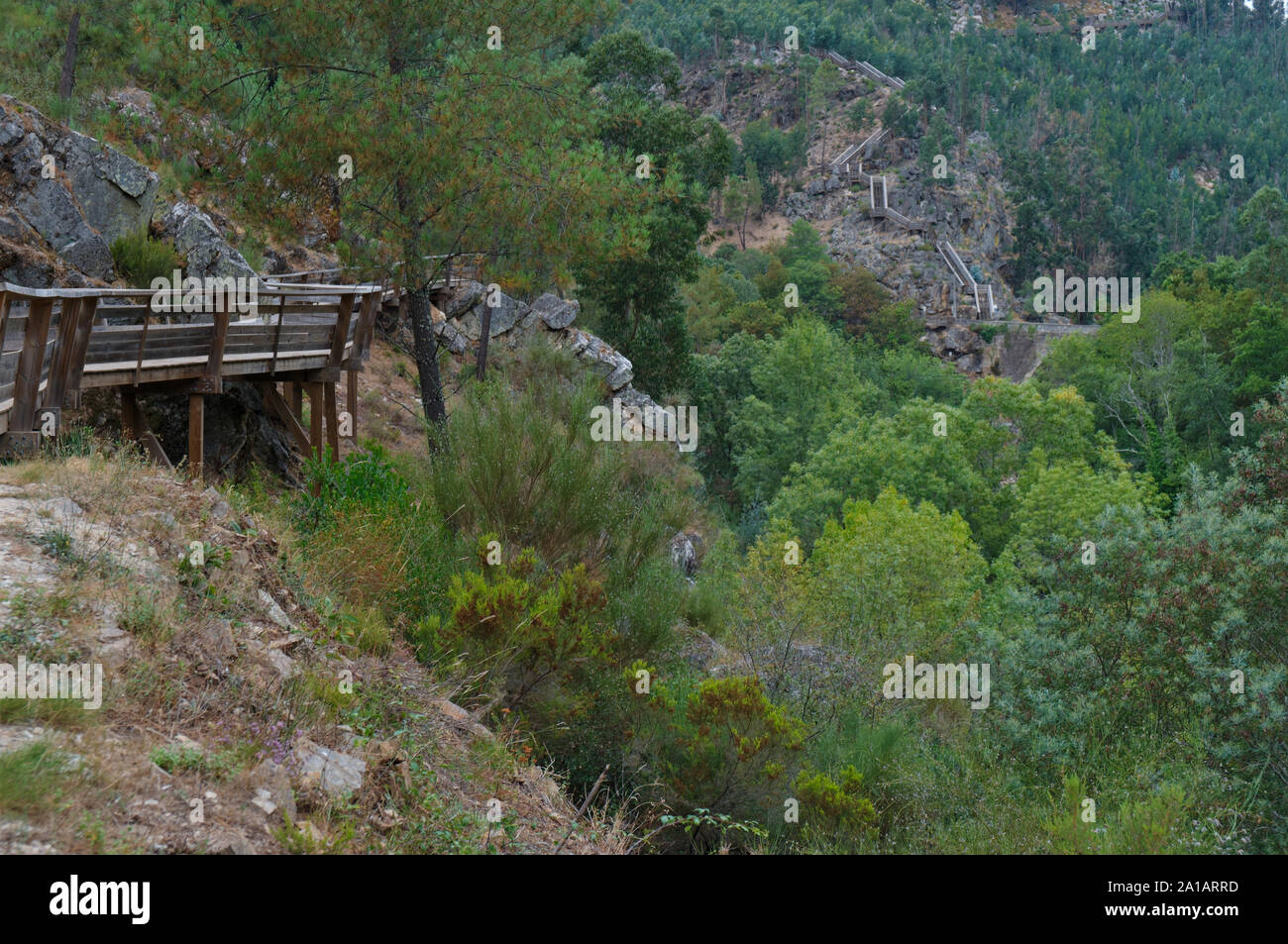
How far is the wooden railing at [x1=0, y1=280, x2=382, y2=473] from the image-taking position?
7180 mm

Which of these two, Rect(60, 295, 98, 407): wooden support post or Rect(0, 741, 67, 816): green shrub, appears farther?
Rect(60, 295, 98, 407): wooden support post

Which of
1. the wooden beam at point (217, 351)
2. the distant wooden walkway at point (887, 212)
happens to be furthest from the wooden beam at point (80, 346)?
the distant wooden walkway at point (887, 212)

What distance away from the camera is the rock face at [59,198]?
11.8m

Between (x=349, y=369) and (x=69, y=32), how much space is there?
10456 mm

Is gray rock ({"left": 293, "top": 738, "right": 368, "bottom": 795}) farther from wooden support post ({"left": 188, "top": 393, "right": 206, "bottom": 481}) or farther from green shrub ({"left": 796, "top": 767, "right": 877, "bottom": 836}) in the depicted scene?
wooden support post ({"left": 188, "top": 393, "right": 206, "bottom": 481})

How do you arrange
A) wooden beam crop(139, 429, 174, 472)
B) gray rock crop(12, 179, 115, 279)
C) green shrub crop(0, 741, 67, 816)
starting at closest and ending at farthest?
green shrub crop(0, 741, 67, 816) < wooden beam crop(139, 429, 174, 472) < gray rock crop(12, 179, 115, 279)

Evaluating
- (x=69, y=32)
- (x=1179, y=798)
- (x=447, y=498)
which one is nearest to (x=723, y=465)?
(x=69, y=32)

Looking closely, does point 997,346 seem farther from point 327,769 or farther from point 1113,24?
point 1113,24

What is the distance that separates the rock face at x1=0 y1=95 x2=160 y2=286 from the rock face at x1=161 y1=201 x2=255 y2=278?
2.66ft

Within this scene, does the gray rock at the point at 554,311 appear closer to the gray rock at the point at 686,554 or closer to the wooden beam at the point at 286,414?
the gray rock at the point at 686,554

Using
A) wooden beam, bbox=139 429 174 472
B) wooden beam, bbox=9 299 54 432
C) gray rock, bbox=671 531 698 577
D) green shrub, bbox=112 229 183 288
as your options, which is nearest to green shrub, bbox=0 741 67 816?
wooden beam, bbox=9 299 54 432

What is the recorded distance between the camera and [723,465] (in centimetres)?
3925

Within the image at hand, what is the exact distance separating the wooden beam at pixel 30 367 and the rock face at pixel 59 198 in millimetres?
5034
